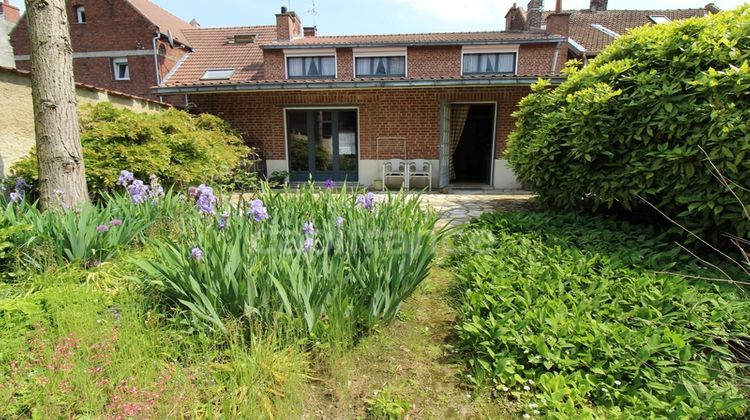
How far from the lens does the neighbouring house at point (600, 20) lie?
46.3 feet

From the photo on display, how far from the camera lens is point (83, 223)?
2742mm

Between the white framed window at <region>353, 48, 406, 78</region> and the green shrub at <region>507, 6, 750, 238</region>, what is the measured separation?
7.59 m

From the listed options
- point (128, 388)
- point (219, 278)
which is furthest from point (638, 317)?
point (128, 388)

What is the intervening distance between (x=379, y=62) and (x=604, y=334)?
1107 centimetres

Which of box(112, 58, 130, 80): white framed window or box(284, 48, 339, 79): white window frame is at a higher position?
box(112, 58, 130, 80): white framed window

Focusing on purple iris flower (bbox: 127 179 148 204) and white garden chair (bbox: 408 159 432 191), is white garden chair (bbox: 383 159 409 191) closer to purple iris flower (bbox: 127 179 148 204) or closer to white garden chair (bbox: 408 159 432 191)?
white garden chair (bbox: 408 159 432 191)

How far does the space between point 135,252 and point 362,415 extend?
7.99ft

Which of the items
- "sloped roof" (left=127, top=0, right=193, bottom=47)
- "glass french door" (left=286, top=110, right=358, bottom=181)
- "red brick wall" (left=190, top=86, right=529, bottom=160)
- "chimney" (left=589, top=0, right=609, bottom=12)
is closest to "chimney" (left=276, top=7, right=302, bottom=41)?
"red brick wall" (left=190, top=86, right=529, bottom=160)

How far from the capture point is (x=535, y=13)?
1309 centimetres

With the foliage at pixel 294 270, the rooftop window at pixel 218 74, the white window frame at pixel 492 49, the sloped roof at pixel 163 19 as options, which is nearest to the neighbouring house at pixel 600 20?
the white window frame at pixel 492 49

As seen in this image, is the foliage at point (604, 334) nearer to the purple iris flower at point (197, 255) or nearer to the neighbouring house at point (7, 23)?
the purple iris flower at point (197, 255)

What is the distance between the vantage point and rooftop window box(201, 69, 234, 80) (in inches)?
504

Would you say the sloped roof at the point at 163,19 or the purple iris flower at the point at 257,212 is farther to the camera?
the sloped roof at the point at 163,19

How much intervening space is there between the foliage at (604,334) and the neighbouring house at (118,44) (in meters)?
18.9
